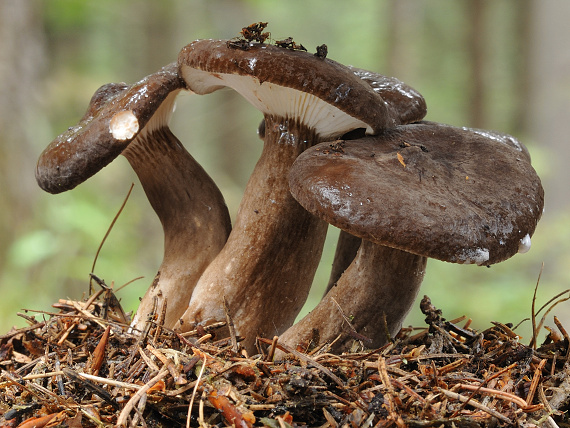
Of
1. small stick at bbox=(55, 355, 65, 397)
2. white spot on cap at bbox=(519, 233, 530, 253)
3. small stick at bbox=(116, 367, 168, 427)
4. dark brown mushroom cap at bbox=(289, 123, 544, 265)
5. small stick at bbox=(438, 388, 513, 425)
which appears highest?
dark brown mushroom cap at bbox=(289, 123, 544, 265)

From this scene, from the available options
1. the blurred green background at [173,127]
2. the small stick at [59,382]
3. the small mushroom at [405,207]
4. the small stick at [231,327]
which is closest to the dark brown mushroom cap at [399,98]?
the small mushroom at [405,207]

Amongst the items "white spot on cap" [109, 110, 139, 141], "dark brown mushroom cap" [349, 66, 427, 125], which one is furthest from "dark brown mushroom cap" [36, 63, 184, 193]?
"dark brown mushroom cap" [349, 66, 427, 125]

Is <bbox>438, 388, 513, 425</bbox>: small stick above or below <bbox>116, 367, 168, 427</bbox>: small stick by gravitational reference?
above

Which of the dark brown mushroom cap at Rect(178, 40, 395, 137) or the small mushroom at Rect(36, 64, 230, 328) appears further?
the small mushroom at Rect(36, 64, 230, 328)

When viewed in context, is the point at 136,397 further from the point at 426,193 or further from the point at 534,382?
the point at 534,382

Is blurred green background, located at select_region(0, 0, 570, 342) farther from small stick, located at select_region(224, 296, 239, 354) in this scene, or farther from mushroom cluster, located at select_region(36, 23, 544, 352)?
small stick, located at select_region(224, 296, 239, 354)

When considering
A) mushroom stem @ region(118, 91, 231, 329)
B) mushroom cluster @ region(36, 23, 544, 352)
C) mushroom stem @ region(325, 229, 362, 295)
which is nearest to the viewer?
mushroom cluster @ region(36, 23, 544, 352)

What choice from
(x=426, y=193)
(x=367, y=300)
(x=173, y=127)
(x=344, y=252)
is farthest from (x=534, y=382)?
(x=173, y=127)

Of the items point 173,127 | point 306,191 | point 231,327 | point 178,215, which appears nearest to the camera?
point 306,191
